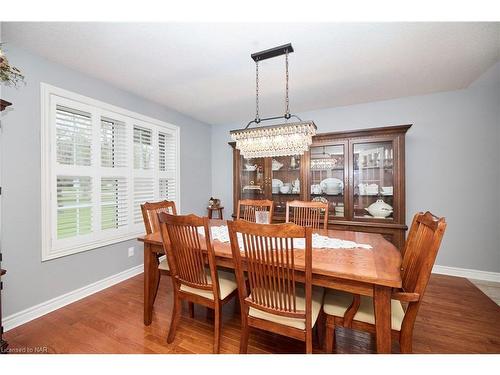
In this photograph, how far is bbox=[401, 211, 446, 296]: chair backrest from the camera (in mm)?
1063

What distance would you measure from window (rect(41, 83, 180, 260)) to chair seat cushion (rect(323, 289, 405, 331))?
2468mm

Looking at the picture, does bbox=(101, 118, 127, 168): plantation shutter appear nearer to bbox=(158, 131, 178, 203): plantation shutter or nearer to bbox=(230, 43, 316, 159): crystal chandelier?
bbox=(158, 131, 178, 203): plantation shutter

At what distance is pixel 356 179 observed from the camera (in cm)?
302

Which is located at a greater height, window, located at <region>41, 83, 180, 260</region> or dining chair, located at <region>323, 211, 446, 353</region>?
window, located at <region>41, 83, 180, 260</region>

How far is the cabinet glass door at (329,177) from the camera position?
10.2 ft

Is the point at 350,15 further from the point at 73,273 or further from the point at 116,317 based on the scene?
the point at 73,273

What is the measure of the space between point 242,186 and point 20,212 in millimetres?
2623

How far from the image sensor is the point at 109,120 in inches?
103

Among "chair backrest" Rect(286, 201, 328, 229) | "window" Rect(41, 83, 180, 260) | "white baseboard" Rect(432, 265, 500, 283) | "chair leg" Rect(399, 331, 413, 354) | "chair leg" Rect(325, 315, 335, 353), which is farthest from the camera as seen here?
"white baseboard" Rect(432, 265, 500, 283)

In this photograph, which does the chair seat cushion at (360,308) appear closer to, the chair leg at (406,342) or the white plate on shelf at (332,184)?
the chair leg at (406,342)

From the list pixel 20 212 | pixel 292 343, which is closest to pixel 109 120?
pixel 20 212

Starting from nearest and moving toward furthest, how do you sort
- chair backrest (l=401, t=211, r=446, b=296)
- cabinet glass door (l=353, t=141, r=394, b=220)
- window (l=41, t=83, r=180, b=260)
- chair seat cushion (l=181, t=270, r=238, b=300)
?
chair backrest (l=401, t=211, r=446, b=296) → chair seat cushion (l=181, t=270, r=238, b=300) → window (l=41, t=83, r=180, b=260) → cabinet glass door (l=353, t=141, r=394, b=220)

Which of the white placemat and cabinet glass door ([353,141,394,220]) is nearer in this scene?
the white placemat

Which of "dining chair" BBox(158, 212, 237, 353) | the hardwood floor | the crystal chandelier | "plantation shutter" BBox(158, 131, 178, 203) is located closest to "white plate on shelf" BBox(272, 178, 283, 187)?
the crystal chandelier
